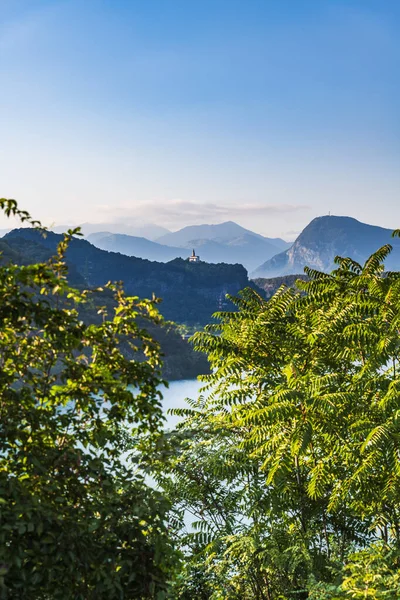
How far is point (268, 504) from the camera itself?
7098 mm

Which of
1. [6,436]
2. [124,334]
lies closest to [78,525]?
[6,436]

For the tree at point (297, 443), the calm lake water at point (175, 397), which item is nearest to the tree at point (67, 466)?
the tree at point (297, 443)

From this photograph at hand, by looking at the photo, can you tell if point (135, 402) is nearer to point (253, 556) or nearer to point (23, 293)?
point (23, 293)

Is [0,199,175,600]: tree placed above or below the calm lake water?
above

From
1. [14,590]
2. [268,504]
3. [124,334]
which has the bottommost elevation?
[268,504]

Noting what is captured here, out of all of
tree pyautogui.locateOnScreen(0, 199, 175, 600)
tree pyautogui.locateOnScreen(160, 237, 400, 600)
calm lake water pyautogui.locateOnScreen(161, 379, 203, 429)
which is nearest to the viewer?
tree pyautogui.locateOnScreen(0, 199, 175, 600)

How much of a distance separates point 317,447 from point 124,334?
474cm

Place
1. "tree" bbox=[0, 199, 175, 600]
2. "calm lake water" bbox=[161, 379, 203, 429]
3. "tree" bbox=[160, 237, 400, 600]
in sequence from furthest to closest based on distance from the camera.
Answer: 1. "calm lake water" bbox=[161, 379, 203, 429]
2. "tree" bbox=[160, 237, 400, 600]
3. "tree" bbox=[0, 199, 175, 600]

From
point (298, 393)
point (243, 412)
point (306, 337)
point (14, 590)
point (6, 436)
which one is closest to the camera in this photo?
point (14, 590)

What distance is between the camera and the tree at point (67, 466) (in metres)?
3.20

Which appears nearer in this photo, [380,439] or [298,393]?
[380,439]

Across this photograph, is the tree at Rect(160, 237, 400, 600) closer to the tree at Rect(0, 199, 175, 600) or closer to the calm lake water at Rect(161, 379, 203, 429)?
the tree at Rect(0, 199, 175, 600)

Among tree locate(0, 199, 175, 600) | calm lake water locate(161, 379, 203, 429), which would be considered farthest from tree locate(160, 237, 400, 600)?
calm lake water locate(161, 379, 203, 429)

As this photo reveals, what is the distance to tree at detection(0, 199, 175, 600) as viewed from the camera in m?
3.20
